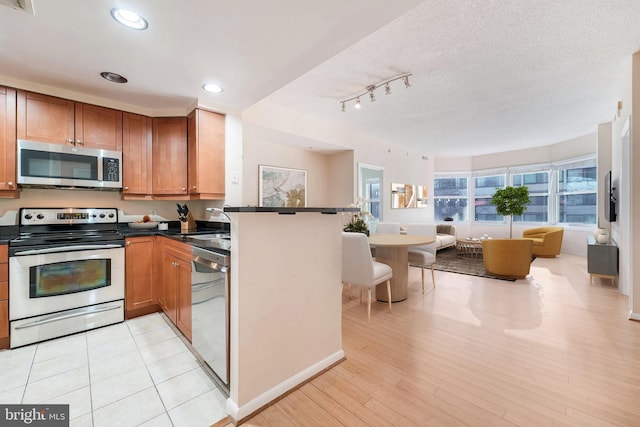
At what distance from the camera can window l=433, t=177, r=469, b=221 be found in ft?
26.3

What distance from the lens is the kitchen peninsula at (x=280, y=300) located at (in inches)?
57.7

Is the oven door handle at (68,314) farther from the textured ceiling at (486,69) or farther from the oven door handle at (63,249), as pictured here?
the textured ceiling at (486,69)

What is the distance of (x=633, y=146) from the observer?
8.75ft

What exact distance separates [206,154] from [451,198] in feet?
24.5

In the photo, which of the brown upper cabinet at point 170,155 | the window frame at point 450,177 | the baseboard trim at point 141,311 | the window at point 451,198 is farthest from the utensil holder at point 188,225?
the window at point 451,198

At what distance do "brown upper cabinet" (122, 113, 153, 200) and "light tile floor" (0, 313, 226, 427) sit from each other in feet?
4.98

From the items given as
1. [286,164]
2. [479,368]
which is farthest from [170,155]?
[479,368]

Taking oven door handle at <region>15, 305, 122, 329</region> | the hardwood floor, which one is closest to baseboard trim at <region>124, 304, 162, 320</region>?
oven door handle at <region>15, 305, 122, 329</region>

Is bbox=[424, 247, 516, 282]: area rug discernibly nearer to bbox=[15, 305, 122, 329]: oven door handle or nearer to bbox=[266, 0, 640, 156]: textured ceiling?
bbox=[266, 0, 640, 156]: textured ceiling

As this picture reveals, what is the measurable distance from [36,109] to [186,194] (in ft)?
4.82

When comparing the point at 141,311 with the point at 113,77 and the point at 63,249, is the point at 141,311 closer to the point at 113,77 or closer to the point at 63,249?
the point at 63,249

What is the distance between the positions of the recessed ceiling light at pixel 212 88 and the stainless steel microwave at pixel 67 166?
125 centimetres

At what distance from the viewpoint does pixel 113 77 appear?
2.39m

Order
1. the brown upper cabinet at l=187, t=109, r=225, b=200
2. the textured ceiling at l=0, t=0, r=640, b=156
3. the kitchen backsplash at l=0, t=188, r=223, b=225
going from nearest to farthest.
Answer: the textured ceiling at l=0, t=0, r=640, b=156 → the kitchen backsplash at l=0, t=188, r=223, b=225 → the brown upper cabinet at l=187, t=109, r=225, b=200
